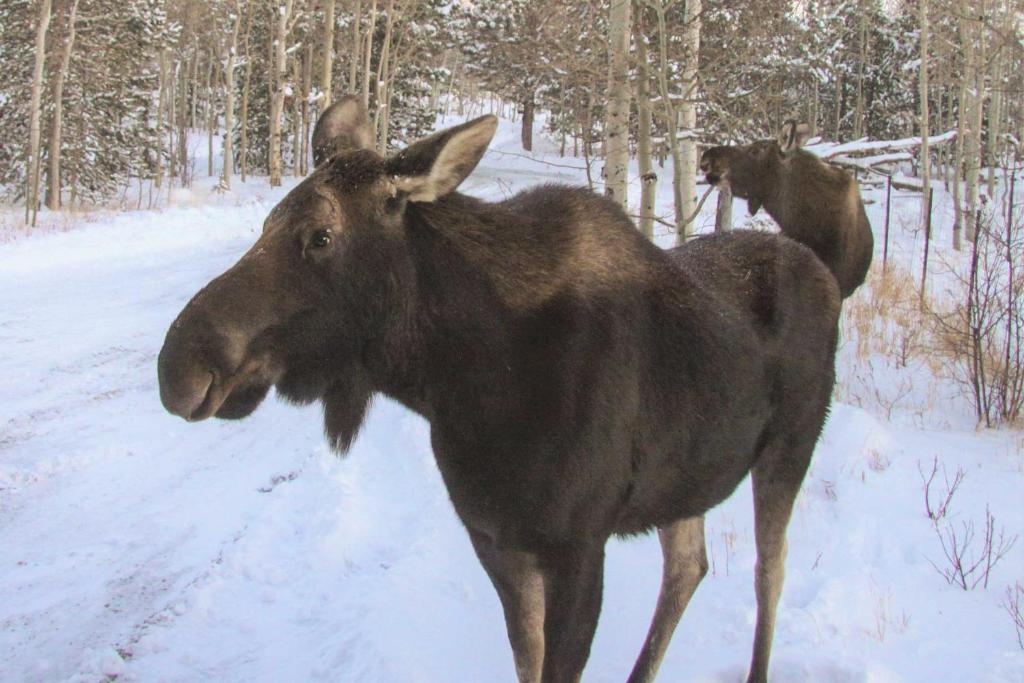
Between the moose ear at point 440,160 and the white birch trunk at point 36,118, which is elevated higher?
the white birch trunk at point 36,118

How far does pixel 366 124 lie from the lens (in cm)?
310

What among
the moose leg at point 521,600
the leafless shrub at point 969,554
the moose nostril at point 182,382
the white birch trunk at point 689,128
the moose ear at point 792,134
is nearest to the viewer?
the moose nostril at point 182,382

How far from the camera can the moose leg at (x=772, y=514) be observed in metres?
3.61

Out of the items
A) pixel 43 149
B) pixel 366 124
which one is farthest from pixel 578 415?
pixel 43 149

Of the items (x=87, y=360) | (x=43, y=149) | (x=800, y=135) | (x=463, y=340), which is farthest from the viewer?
(x=43, y=149)

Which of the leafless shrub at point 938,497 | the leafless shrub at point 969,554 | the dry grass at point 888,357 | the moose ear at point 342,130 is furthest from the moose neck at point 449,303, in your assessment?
the dry grass at point 888,357

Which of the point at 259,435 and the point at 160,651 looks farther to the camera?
the point at 259,435

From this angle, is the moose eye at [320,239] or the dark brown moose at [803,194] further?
the dark brown moose at [803,194]

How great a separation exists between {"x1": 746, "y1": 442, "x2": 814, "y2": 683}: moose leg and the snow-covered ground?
0.26m

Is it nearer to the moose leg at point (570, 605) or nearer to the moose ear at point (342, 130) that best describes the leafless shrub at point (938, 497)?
the moose leg at point (570, 605)

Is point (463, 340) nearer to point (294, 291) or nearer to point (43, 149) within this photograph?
point (294, 291)

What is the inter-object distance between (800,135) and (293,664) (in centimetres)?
643

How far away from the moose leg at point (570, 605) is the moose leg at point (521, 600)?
0.25m

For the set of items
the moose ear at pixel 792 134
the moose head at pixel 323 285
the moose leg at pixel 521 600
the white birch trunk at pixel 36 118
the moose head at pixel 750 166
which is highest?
the white birch trunk at pixel 36 118
